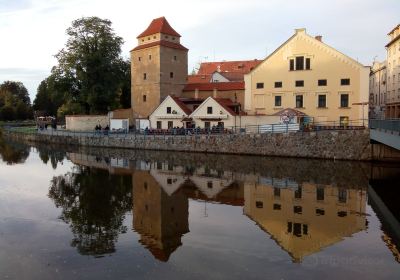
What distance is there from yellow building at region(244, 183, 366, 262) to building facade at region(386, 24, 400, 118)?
26770 mm

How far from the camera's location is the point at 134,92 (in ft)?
171

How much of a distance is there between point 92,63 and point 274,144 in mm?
30225

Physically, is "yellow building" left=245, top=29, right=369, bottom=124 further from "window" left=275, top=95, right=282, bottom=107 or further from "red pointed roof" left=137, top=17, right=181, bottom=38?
"red pointed roof" left=137, top=17, right=181, bottom=38

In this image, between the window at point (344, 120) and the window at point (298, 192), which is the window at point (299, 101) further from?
the window at point (298, 192)

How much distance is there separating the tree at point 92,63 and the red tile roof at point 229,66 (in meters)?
17.7

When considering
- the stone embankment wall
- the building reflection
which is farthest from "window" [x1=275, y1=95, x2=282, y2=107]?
the building reflection

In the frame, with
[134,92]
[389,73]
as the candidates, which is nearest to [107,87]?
[134,92]

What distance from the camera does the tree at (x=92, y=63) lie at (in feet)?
173

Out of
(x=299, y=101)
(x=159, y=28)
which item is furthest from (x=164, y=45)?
(x=299, y=101)

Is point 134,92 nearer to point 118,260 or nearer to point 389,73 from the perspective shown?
point 389,73

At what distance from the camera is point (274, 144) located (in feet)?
111

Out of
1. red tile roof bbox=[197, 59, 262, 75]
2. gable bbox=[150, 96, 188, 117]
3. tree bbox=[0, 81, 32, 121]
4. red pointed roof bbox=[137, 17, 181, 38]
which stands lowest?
gable bbox=[150, 96, 188, 117]

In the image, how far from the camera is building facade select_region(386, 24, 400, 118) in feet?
142

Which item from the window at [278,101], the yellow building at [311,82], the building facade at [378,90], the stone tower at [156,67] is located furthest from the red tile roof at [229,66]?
the window at [278,101]
